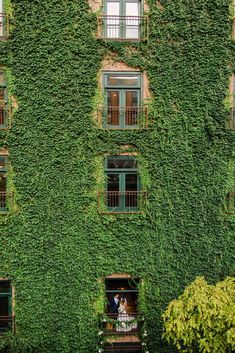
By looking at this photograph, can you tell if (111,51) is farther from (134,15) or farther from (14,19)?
(14,19)

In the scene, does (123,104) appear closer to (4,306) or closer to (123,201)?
(123,201)

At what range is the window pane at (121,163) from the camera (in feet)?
45.5

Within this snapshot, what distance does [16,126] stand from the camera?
525 inches

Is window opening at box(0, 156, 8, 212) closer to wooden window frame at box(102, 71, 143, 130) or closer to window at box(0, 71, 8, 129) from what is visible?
window at box(0, 71, 8, 129)

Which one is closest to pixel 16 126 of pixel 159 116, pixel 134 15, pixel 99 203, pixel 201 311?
pixel 99 203

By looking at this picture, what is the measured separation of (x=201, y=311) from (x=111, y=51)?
32.2 ft

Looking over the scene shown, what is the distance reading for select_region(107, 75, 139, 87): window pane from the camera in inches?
542

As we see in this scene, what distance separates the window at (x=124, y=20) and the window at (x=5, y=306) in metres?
10.5

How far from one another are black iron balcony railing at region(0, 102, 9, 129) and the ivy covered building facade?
0.05 meters

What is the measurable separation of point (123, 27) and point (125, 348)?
1256 cm

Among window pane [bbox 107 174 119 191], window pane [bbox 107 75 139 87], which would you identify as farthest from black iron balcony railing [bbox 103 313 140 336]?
window pane [bbox 107 75 139 87]

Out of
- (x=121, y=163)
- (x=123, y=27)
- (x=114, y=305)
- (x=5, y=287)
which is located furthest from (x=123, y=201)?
(x=123, y=27)

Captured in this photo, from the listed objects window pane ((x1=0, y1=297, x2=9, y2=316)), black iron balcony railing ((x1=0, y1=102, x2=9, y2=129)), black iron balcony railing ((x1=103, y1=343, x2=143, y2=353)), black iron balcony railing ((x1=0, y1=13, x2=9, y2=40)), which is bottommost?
black iron balcony railing ((x1=103, y1=343, x2=143, y2=353))

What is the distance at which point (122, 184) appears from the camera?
14000 millimetres
